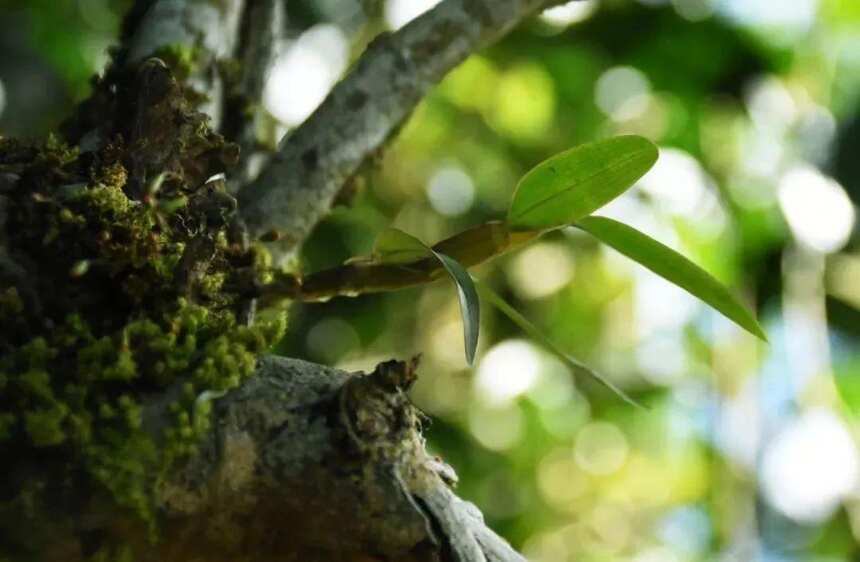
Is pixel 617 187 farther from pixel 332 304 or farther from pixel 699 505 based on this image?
pixel 699 505

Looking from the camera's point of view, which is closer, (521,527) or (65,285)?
(65,285)

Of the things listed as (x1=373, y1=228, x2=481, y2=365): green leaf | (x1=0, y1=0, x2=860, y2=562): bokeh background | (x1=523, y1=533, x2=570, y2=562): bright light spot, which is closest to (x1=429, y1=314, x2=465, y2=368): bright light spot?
(x1=0, y1=0, x2=860, y2=562): bokeh background

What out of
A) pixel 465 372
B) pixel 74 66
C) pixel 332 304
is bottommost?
pixel 465 372

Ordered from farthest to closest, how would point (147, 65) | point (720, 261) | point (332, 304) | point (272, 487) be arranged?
point (720, 261), point (332, 304), point (147, 65), point (272, 487)

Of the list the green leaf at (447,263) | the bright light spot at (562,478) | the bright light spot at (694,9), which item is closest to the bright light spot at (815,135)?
the bright light spot at (694,9)

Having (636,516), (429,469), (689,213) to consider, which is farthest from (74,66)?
(429,469)

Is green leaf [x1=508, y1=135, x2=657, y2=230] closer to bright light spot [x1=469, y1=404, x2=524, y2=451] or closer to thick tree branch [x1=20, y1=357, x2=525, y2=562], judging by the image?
thick tree branch [x1=20, y1=357, x2=525, y2=562]

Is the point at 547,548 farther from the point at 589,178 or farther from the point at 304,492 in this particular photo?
the point at 304,492

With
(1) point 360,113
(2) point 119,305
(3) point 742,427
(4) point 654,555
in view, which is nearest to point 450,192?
(3) point 742,427
